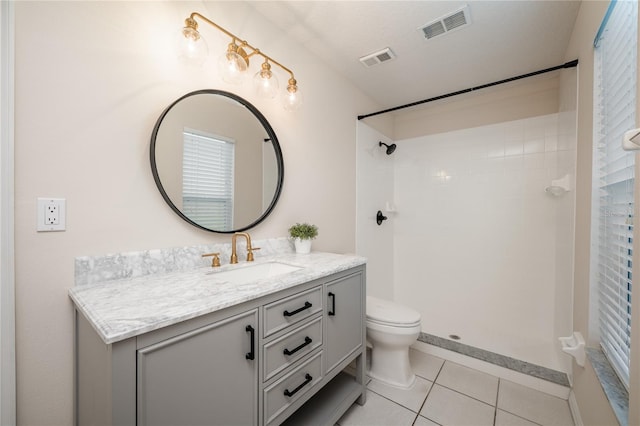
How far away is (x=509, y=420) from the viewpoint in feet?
5.20

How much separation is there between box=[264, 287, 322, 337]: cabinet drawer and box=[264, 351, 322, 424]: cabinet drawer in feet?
0.72

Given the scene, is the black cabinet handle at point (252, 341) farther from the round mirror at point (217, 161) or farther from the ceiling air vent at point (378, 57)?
the ceiling air vent at point (378, 57)

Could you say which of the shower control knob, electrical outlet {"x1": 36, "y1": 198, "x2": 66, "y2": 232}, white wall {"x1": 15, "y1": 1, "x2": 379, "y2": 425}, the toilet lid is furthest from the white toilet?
electrical outlet {"x1": 36, "y1": 198, "x2": 66, "y2": 232}

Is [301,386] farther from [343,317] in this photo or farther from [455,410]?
[455,410]

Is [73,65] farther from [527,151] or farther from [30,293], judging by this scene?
[527,151]

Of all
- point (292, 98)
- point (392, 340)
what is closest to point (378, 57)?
point (292, 98)

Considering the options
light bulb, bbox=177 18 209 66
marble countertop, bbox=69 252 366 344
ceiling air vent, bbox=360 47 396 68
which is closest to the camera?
marble countertop, bbox=69 252 366 344

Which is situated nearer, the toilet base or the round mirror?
the round mirror

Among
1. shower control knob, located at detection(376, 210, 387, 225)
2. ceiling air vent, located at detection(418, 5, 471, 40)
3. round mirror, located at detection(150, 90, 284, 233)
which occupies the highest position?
ceiling air vent, located at detection(418, 5, 471, 40)

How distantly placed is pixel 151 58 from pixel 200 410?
1.41m

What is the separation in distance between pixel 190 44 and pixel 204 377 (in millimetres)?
1366

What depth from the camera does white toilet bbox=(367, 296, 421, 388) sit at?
1774 mm

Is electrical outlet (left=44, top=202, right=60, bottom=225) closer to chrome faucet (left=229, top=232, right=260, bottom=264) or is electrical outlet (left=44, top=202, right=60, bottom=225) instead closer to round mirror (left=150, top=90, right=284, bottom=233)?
round mirror (left=150, top=90, right=284, bottom=233)

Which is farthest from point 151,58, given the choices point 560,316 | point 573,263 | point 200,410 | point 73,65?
point 560,316
